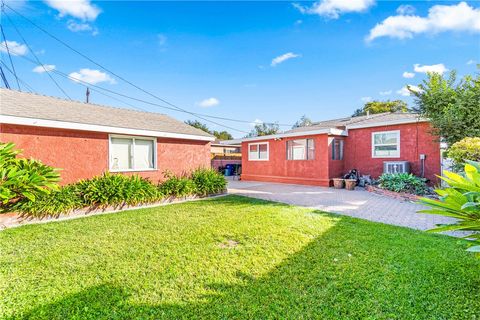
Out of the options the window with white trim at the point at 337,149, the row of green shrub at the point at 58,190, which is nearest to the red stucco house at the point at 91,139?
the row of green shrub at the point at 58,190

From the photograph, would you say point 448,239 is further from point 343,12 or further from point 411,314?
point 343,12

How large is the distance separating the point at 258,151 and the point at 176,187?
8.91 metres

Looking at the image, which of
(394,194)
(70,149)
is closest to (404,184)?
(394,194)

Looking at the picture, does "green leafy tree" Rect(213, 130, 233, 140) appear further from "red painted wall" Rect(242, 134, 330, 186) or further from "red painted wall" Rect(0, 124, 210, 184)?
"red painted wall" Rect(0, 124, 210, 184)

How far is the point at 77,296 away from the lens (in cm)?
302

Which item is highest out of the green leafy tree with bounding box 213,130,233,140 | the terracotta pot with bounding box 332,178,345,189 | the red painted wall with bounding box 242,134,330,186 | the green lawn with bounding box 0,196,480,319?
the green leafy tree with bounding box 213,130,233,140

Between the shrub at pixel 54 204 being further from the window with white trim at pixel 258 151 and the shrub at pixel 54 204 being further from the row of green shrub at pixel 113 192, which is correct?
the window with white trim at pixel 258 151

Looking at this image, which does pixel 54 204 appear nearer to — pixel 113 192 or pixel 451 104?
pixel 113 192

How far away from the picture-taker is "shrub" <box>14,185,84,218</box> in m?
6.27

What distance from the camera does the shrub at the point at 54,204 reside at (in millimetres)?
6266

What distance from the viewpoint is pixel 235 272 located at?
361cm

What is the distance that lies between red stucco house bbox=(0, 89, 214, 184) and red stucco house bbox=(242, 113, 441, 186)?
6024mm

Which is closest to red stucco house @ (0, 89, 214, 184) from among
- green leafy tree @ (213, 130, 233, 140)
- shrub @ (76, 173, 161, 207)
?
shrub @ (76, 173, 161, 207)

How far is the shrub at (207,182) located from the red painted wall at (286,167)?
573cm
